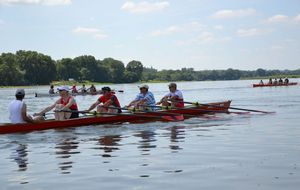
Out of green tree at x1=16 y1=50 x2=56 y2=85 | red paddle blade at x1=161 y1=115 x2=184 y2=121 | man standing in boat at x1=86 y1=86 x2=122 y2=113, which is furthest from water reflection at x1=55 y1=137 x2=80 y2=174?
green tree at x1=16 y1=50 x2=56 y2=85

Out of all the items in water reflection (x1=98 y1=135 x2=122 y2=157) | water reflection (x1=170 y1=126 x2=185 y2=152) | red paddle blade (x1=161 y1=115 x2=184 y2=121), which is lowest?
water reflection (x1=170 y1=126 x2=185 y2=152)

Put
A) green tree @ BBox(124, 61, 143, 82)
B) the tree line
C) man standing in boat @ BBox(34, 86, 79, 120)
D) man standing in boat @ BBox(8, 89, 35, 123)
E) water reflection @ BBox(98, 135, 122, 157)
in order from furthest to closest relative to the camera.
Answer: green tree @ BBox(124, 61, 143, 82) < the tree line < man standing in boat @ BBox(34, 86, 79, 120) < man standing in boat @ BBox(8, 89, 35, 123) < water reflection @ BBox(98, 135, 122, 157)

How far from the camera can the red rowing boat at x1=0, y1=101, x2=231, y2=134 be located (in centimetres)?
1669

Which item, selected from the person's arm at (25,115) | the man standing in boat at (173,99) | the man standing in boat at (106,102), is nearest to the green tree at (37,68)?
the man standing in boat at (173,99)

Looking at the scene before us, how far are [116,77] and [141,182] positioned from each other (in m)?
176

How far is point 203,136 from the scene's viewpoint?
1562 cm

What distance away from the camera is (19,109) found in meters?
16.6

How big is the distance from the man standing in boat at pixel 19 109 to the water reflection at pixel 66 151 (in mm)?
2398

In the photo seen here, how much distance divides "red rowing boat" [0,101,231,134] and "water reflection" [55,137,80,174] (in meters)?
2.33

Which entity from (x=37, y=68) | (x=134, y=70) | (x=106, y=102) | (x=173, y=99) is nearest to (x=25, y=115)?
(x=106, y=102)

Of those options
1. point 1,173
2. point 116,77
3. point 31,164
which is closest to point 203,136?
point 31,164

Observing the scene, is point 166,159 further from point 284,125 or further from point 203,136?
point 284,125

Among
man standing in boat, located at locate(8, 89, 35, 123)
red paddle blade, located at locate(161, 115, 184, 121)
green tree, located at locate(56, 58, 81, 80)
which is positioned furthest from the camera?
green tree, located at locate(56, 58, 81, 80)

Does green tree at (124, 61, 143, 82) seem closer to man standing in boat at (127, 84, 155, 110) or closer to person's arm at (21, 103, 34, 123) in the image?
man standing in boat at (127, 84, 155, 110)
